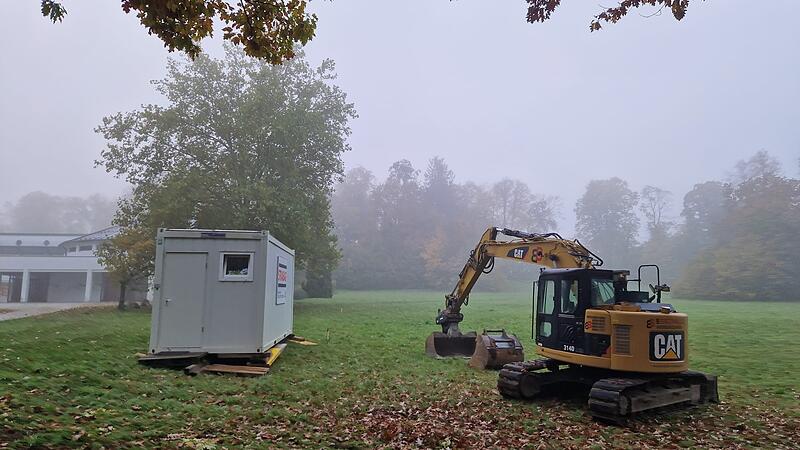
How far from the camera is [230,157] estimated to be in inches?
1177

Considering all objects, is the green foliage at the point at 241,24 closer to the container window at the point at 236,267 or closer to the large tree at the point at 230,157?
the container window at the point at 236,267

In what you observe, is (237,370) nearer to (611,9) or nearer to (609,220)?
(611,9)

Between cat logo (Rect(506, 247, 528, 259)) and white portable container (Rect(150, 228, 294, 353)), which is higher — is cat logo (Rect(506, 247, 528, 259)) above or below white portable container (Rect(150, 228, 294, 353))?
above

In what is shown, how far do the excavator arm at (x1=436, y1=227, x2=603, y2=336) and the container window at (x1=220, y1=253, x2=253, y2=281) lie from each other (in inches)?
221

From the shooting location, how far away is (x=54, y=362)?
8.82m

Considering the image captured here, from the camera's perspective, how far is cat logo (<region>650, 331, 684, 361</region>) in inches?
309

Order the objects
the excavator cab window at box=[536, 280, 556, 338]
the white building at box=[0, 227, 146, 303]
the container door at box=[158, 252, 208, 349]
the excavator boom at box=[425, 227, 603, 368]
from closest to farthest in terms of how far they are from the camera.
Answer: the excavator cab window at box=[536, 280, 556, 338] < the excavator boom at box=[425, 227, 603, 368] < the container door at box=[158, 252, 208, 349] < the white building at box=[0, 227, 146, 303]

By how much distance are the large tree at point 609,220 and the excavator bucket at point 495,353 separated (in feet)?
240

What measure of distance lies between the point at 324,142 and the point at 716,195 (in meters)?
61.3

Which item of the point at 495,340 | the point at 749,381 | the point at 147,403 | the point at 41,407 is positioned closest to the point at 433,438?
the point at 147,403

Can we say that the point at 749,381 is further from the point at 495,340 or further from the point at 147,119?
the point at 147,119

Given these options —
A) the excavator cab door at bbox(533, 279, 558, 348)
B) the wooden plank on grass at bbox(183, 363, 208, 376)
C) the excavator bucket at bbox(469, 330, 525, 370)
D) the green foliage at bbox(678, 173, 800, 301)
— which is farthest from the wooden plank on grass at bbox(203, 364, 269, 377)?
the green foliage at bbox(678, 173, 800, 301)

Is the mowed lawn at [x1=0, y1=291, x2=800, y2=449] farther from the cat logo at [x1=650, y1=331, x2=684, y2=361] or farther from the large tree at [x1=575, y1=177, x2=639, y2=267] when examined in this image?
the large tree at [x1=575, y1=177, x2=639, y2=267]

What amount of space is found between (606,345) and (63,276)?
49499 mm
